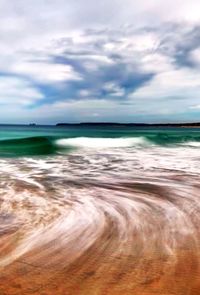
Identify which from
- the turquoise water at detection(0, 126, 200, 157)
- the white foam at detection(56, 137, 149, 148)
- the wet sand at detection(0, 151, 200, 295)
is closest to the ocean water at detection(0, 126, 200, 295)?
the wet sand at detection(0, 151, 200, 295)

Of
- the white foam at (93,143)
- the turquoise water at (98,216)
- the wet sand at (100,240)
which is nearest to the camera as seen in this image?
the wet sand at (100,240)

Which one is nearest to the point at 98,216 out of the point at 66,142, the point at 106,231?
the point at 106,231

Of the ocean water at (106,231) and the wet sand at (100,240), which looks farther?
the ocean water at (106,231)

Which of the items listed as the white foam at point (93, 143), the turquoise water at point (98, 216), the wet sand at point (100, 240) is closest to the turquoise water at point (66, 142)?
the white foam at point (93, 143)

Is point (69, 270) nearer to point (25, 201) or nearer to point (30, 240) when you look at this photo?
point (30, 240)

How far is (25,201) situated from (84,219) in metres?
1.53

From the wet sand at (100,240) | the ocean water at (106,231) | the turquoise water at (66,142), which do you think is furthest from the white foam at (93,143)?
the wet sand at (100,240)

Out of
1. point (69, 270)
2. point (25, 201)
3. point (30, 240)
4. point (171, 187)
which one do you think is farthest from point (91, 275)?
point (171, 187)

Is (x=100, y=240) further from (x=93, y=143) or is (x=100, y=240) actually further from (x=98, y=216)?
(x=93, y=143)

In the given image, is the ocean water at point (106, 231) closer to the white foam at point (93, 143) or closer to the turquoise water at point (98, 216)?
the turquoise water at point (98, 216)

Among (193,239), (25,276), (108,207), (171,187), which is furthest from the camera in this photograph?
(171,187)

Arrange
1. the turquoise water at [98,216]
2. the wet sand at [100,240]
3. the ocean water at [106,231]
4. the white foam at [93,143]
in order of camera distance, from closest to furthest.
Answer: the wet sand at [100,240]
the ocean water at [106,231]
the turquoise water at [98,216]
the white foam at [93,143]

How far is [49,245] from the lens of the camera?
3461 mm

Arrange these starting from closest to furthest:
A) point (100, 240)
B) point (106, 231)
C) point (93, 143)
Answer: point (100, 240)
point (106, 231)
point (93, 143)
